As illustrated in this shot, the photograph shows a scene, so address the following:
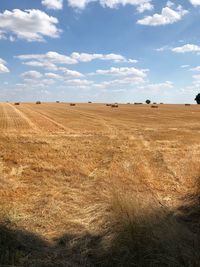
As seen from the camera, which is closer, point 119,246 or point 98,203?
point 119,246

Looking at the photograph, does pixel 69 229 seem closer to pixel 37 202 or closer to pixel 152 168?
pixel 37 202

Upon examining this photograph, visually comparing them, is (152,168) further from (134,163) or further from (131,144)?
(131,144)

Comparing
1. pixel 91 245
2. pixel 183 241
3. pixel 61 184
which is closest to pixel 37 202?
pixel 61 184

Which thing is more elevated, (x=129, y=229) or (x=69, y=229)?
(x=129, y=229)

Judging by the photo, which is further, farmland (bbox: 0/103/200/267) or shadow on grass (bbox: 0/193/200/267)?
farmland (bbox: 0/103/200/267)

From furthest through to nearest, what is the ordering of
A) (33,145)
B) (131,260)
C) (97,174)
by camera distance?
(33,145), (97,174), (131,260)

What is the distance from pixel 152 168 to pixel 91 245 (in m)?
6.61

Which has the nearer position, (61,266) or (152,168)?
(61,266)

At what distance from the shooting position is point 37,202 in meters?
9.48

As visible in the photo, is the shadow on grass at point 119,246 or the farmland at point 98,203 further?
the farmland at point 98,203

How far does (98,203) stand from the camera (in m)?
9.27

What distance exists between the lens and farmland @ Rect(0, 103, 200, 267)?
6340 mm

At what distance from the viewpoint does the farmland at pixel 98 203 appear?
6340mm

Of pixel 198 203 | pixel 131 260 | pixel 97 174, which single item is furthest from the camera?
pixel 97 174
